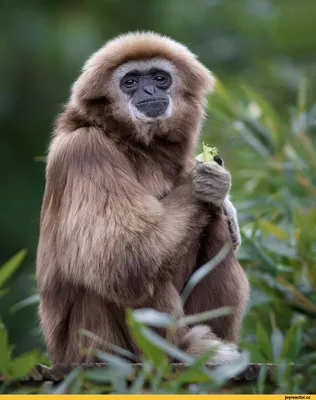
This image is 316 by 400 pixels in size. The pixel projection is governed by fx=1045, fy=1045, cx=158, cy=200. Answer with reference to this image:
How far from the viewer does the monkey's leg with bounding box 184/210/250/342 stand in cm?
682

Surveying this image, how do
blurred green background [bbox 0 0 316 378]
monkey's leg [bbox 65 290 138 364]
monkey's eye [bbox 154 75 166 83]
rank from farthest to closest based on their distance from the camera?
blurred green background [bbox 0 0 316 378], monkey's eye [bbox 154 75 166 83], monkey's leg [bbox 65 290 138 364]

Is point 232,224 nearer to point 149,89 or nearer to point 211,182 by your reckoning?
point 211,182

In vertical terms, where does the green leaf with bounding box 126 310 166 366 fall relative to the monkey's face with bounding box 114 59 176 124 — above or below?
below

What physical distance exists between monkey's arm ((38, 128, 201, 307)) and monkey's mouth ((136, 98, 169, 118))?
1.55 ft

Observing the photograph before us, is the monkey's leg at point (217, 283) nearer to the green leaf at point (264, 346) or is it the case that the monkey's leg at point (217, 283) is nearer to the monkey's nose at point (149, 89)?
the green leaf at point (264, 346)

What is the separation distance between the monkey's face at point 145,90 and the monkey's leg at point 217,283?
0.78m

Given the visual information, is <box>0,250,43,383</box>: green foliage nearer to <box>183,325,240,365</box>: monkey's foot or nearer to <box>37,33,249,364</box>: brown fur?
<box>37,33,249,364</box>: brown fur

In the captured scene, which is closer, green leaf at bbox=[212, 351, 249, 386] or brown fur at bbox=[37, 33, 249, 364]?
green leaf at bbox=[212, 351, 249, 386]

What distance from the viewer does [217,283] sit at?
6.83 metres

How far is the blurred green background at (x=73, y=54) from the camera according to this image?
1484cm

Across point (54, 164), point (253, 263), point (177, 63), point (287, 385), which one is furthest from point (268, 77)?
point (287, 385)

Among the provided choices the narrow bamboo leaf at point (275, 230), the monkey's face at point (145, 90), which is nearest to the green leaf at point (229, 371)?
the monkey's face at point (145, 90)

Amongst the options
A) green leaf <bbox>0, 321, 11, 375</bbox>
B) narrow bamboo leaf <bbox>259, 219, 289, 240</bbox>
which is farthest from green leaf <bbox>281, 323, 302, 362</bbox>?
narrow bamboo leaf <bbox>259, 219, 289, 240</bbox>

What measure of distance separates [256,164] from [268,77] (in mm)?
5768
